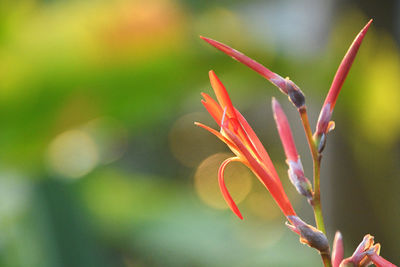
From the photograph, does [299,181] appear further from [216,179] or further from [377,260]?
[216,179]

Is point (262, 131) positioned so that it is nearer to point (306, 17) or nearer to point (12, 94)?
point (306, 17)

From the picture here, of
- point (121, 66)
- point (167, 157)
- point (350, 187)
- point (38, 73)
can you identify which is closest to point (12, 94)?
point (38, 73)

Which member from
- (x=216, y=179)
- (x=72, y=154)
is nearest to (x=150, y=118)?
(x=72, y=154)

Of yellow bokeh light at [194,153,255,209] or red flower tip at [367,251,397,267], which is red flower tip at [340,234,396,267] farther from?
yellow bokeh light at [194,153,255,209]

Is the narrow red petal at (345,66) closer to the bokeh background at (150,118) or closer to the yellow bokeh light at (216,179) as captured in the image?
the bokeh background at (150,118)

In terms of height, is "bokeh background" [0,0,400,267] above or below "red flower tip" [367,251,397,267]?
below

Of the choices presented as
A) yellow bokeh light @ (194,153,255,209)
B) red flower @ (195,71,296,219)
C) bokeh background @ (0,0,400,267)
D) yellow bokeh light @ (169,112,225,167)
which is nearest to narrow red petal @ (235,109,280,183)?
red flower @ (195,71,296,219)
